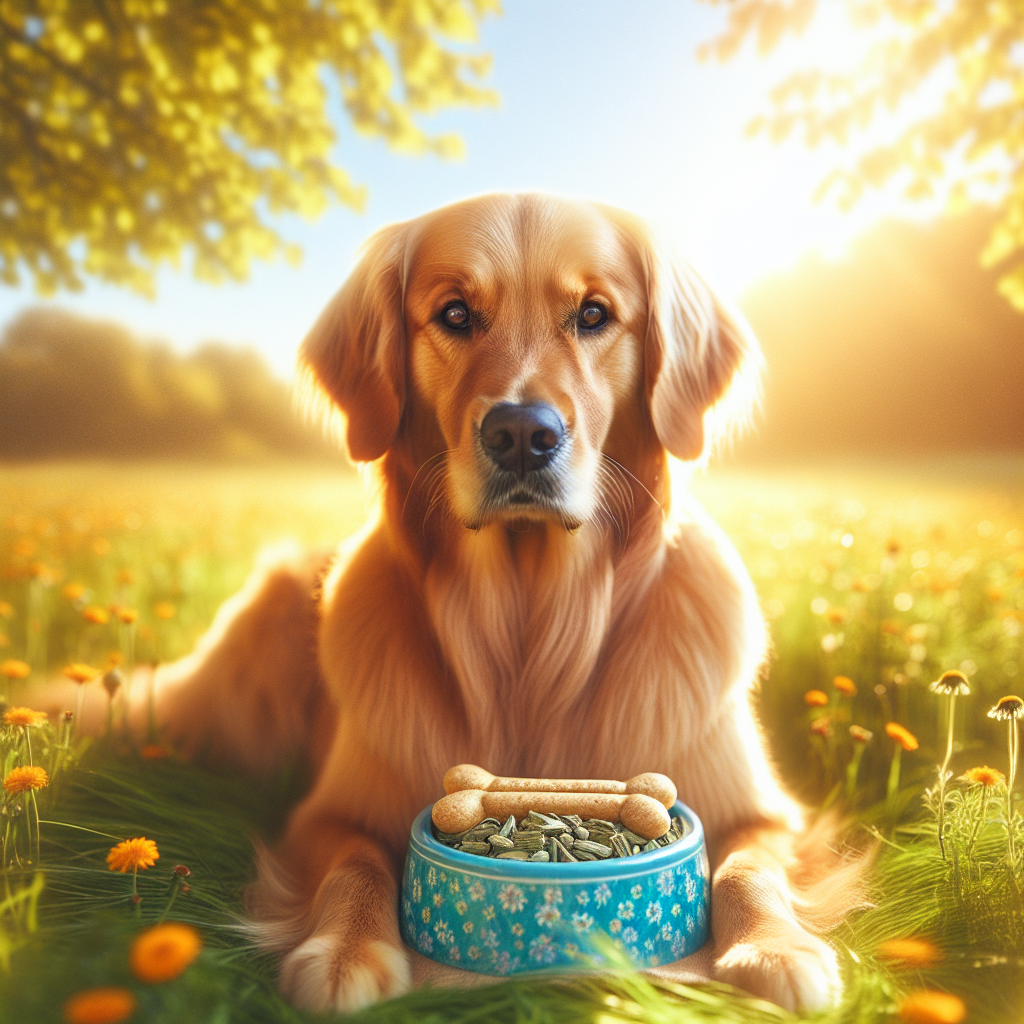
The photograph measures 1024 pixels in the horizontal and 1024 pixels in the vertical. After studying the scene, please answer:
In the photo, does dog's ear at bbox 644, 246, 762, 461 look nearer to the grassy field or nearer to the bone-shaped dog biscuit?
the grassy field

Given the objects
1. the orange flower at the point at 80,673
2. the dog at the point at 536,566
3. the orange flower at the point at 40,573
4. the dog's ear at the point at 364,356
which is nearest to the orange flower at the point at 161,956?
the dog at the point at 536,566

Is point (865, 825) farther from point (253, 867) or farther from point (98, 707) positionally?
point (98, 707)

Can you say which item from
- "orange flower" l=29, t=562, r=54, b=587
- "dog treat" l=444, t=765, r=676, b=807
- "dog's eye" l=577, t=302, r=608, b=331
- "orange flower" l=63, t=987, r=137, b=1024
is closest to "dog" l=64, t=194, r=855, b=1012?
"dog's eye" l=577, t=302, r=608, b=331

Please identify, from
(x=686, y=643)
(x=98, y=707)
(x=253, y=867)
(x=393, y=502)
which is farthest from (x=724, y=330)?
(x=98, y=707)

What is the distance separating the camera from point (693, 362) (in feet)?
5.95

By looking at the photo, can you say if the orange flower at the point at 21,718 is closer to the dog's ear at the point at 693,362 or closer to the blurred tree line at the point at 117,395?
the dog's ear at the point at 693,362

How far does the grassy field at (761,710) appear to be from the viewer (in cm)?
123

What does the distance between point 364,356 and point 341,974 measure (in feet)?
3.82

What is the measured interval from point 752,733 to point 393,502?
2.98 feet

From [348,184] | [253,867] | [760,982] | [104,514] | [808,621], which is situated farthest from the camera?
[104,514]

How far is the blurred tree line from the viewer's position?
4.14 metres

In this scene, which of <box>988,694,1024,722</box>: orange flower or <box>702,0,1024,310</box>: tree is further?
<box>702,0,1024,310</box>: tree

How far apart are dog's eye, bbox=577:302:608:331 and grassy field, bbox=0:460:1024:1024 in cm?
71

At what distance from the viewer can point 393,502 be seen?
184cm
